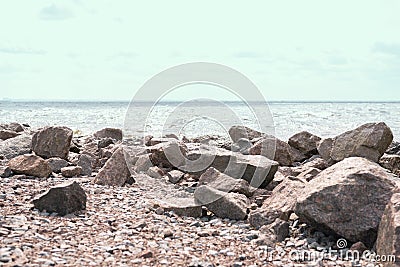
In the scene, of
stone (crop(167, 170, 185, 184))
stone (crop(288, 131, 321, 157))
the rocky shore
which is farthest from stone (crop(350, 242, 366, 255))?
stone (crop(288, 131, 321, 157))

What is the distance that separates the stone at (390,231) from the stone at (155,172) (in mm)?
4115

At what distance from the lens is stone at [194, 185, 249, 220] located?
596 cm

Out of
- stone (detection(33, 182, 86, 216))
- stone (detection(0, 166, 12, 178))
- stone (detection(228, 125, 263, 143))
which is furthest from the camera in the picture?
stone (detection(228, 125, 263, 143))

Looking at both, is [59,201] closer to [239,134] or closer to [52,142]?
[52,142]

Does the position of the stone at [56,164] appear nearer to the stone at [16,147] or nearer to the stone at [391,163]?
the stone at [16,147]

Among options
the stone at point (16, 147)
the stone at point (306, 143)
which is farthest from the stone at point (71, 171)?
the stone at point (306, 143)

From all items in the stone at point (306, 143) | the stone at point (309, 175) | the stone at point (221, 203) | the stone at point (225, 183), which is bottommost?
the stone at point (221, 203)

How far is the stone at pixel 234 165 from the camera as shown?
717cm

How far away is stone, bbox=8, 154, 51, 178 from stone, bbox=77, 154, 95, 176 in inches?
30.8

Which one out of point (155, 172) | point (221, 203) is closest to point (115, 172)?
point (155, 172)

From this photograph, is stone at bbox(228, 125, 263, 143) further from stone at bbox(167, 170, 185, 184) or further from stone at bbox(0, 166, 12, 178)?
stone at bbox(0, 166, 12, 178)

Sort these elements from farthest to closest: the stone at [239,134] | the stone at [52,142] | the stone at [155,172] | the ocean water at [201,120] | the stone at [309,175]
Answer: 1. the ocean water at [201,120]
2. the stone at [239,134]
3. the stone at [52,142]
4. the stone at [155,172]
5. the stone at [309,175]

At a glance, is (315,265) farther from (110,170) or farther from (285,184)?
(110,170)

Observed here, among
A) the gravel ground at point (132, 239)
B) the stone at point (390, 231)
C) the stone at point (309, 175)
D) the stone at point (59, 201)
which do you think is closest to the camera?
the stone at point (390, 231)
